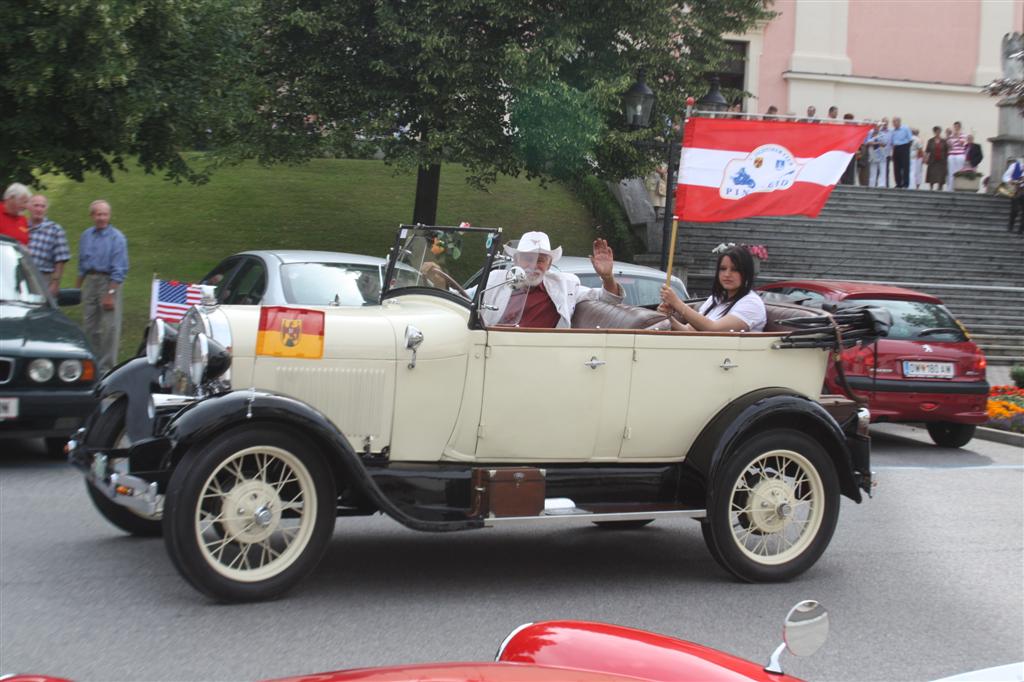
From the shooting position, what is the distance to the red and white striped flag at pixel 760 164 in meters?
7.20

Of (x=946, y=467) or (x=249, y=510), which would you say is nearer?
(x=249, y=510)

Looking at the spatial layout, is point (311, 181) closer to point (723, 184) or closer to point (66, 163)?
point (66, 163)

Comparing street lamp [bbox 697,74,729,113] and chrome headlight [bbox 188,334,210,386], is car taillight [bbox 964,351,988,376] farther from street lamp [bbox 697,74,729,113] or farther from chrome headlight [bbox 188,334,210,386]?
chrome headlight [bbox 188,334,210,386]

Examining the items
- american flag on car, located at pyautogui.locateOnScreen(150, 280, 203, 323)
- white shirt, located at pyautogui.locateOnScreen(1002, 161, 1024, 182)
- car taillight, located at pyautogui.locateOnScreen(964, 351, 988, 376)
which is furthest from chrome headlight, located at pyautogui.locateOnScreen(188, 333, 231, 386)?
white shirt, located at pyautogui.locateOnScreen(1002, 161, 1024, 182)

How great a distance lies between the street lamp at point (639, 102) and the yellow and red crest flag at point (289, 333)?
503 inches

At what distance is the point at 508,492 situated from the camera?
5996 millimetres

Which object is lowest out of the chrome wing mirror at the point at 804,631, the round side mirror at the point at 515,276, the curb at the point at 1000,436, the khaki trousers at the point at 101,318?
the curb at the point at 1000,436

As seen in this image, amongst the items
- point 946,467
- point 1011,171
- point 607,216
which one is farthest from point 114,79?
point 1011,171

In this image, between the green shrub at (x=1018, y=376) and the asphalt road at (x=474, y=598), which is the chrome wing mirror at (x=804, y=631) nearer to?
the asphalt road at (x=474, y=598)

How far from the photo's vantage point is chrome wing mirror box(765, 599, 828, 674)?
9.30ft

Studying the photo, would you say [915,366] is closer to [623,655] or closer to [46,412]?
[46,412]

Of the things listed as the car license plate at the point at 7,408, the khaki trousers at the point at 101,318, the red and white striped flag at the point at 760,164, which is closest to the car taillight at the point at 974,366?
the red and white striped flag at the point at 760,164

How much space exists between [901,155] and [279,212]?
15.9m

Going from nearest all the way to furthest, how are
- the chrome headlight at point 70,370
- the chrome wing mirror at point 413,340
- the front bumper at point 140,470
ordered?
1. the front bumper at point 140,470
2. the chrome wing mirror at point 413,340
3. the chrome headlight at point 70,370
